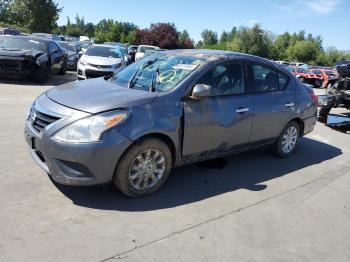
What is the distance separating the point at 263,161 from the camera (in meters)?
6.37

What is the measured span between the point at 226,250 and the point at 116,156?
1.42 meters

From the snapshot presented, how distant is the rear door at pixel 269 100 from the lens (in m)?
5.69

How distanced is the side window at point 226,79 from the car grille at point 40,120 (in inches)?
70.5

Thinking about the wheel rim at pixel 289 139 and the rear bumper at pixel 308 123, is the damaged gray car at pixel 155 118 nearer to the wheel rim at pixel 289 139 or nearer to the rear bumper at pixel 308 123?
the wheel rim at pixel 289 139

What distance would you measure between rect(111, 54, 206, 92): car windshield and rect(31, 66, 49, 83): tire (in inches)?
338

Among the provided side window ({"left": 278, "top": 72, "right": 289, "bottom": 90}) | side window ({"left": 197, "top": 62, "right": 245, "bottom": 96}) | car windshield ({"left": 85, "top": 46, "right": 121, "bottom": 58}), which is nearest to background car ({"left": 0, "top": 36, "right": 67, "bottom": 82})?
car windshield ({"left": 85, "top": 46, "right": 121, "bottom": 58})

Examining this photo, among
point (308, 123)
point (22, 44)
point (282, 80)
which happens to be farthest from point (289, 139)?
point (22, 44)

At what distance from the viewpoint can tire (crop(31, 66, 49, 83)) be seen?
13312 millimetres

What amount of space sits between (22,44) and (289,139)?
10500 mm

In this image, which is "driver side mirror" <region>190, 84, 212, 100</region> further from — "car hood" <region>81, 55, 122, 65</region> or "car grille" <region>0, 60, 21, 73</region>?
"car hood" <region>81, 55, 122, 65</region>

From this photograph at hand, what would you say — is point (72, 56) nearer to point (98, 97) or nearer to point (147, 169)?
point (98, 97)

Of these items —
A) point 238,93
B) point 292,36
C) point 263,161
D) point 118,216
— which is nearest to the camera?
point 118,216

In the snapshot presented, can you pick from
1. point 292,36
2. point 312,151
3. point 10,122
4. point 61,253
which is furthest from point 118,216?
point 292,36

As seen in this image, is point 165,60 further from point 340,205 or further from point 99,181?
point 340,205
